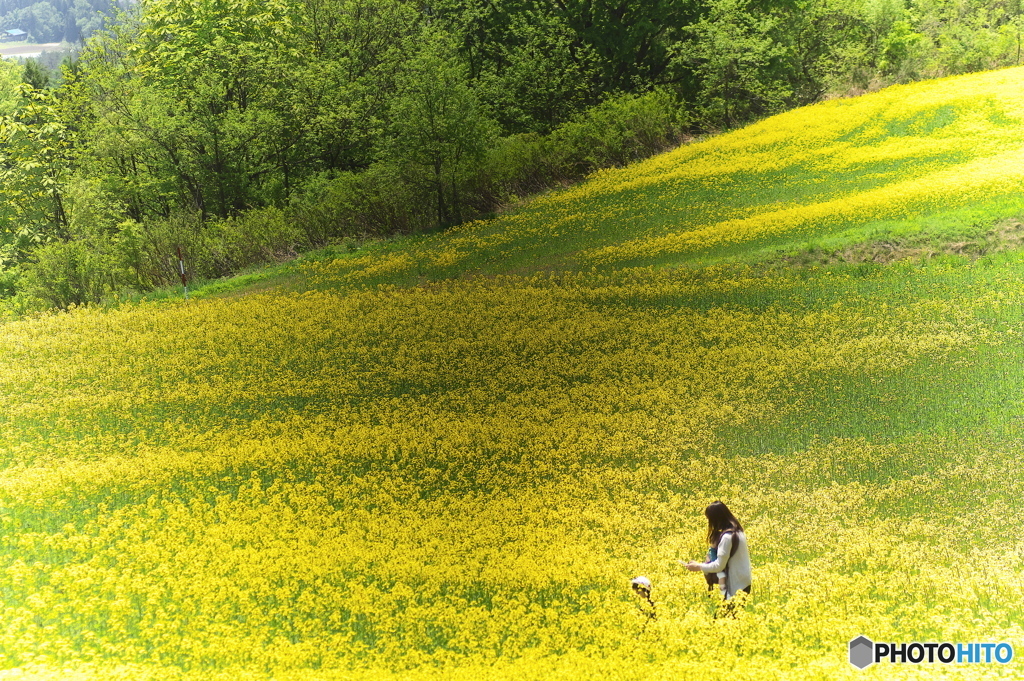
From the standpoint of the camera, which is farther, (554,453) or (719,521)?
(554,453)

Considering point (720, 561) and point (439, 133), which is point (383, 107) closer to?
point (439, 133)

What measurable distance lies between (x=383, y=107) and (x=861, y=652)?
1567 inches

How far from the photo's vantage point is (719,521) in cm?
1010

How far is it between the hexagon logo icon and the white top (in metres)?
1.32

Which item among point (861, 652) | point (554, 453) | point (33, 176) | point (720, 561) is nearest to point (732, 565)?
point (720, 561)

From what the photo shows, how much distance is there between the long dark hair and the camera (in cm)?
1006

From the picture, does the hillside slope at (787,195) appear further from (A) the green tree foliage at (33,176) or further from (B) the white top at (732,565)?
(A) the green tree foliage at (33,176)

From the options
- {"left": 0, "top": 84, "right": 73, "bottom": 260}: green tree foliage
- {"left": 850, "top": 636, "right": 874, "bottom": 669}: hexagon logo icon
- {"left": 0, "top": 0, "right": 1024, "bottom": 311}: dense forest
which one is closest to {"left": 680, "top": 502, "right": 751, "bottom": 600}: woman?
{"left": 850, "top": 636, "right": 874, "bottom": 669}: hexagon logo icon

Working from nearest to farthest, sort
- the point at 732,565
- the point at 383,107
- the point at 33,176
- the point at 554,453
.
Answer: the point at 732,565 → the point at 554,453 → the point at 383,107 → the point at 33,176

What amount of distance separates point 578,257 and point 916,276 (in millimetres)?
10427

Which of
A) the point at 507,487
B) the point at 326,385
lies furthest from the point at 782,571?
the point at 326,385

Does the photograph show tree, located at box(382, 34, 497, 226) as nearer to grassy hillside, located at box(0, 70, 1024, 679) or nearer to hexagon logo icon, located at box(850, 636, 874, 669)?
grassy hillside, located at box(0, 70, 1024, 679)

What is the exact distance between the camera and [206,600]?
11930 millimetres

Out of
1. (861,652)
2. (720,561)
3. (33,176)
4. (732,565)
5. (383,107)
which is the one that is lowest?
(861,652)
